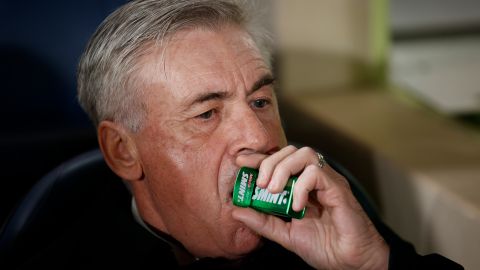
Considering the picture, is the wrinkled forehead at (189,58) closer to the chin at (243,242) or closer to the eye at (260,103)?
the eye at (260,103)

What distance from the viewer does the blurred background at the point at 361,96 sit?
1.73 m

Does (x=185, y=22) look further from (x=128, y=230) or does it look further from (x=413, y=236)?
(x=413, y=236)

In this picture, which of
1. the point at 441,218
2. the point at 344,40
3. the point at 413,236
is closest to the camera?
the point at 441,218

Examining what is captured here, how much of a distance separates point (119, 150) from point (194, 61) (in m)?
0.26

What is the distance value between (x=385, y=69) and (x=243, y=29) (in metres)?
1.62

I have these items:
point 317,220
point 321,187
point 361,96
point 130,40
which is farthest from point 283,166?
point 361,96

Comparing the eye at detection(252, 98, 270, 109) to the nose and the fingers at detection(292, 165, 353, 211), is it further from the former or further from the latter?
the fingers at detection(292, 165, 353, 211)

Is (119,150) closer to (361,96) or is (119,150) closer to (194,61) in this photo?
(194,61)

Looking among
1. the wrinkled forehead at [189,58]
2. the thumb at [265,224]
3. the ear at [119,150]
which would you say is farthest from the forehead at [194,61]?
the thumb at [265,224]

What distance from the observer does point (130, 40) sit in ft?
4.14

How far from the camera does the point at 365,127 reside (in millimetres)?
2271

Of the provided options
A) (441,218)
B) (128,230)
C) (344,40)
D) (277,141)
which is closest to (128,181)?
(128,230)

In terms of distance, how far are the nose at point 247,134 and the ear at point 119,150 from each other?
0.22 meters

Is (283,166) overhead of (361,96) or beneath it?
overhead
